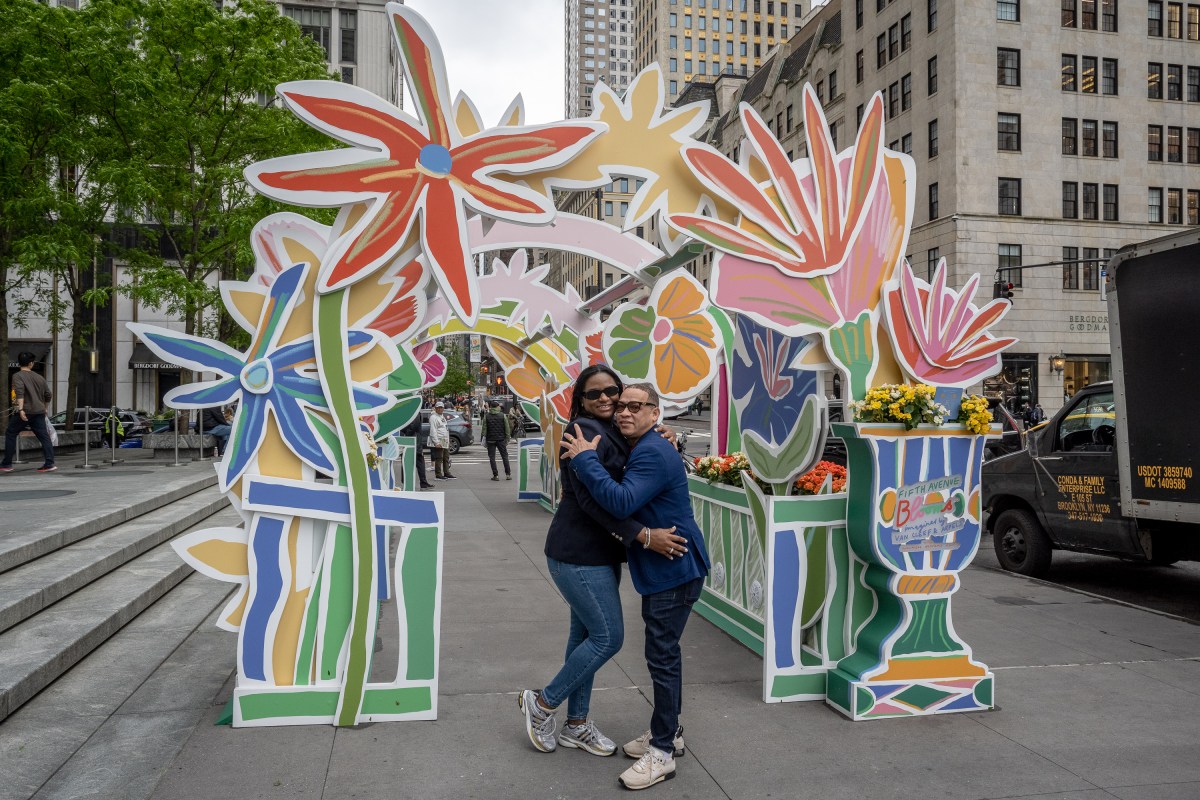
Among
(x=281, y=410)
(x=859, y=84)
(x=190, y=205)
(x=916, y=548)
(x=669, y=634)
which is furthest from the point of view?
(x=859, y=84)

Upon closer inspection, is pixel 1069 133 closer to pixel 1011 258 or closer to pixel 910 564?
pixel 1011 258

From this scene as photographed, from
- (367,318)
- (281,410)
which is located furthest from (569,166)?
(281,410)

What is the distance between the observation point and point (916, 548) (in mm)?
4953

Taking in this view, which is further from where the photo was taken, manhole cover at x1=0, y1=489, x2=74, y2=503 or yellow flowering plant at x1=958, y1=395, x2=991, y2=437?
manhole cover at x1=0, y1=489, x2=74, y2=503

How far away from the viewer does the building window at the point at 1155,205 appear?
4116 cm

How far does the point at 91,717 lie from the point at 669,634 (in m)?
3.13

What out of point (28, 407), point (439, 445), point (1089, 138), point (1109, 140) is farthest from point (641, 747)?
point (1109, 140)

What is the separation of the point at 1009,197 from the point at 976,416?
128ft

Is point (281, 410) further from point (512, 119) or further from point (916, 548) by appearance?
point (916, 548)

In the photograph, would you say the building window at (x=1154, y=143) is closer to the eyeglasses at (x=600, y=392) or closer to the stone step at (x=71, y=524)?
the stone step at (x=71, y=524)

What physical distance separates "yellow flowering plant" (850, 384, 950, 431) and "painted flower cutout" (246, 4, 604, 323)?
2.11 meters

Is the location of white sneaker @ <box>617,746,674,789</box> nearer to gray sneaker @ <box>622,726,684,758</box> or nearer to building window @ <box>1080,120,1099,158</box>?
gray sneaker @ <box>622,726,684,758</box>

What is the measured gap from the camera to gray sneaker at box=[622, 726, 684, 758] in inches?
165

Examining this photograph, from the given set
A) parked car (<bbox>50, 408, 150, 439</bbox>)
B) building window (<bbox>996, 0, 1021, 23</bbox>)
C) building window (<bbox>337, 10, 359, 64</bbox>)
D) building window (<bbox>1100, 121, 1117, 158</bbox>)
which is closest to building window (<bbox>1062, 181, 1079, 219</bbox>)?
building window (<bbox>1100, 121, 1117, 158</bbox>)
